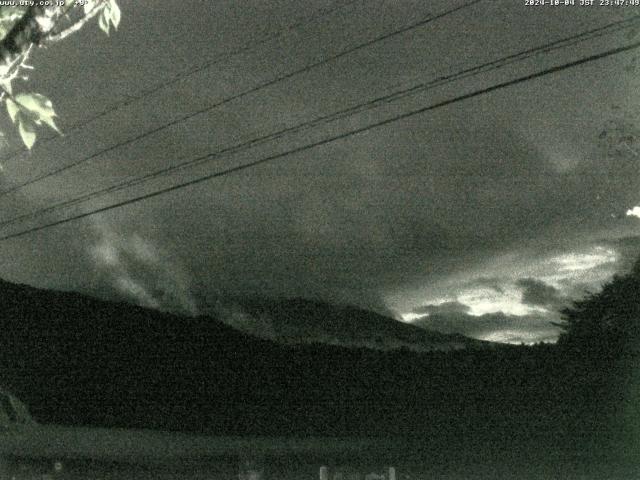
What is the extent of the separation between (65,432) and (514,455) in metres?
12.2

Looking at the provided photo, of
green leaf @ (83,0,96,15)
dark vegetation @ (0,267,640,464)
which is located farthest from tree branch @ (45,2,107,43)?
dark vegetation @ (0,267,640,464)

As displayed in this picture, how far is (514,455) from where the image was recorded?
11.7 meters

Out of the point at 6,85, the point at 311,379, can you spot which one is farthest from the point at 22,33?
Result: the point at 311,379

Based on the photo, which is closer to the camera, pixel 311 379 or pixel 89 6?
pixel 89 6

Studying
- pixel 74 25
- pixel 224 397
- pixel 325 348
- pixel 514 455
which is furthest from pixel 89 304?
pixel 74 25

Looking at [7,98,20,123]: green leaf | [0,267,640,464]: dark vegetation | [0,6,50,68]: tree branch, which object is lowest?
[7,98,20,123]: green leaf

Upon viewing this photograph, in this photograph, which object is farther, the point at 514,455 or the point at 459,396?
the point at 459,396

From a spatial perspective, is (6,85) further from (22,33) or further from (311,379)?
(311,379)

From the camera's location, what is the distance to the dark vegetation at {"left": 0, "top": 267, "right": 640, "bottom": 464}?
38.3 feet

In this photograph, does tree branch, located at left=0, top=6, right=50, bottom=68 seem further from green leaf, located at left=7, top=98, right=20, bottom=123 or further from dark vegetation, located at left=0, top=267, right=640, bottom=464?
dark vegetation, located at left=0, top=267, right=640, bottom=464

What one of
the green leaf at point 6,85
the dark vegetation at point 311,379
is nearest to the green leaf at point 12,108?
the green leaf at point 6,85

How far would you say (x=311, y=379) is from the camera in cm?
1614

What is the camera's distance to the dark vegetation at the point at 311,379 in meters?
11.7

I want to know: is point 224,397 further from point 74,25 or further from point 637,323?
point 74,25
